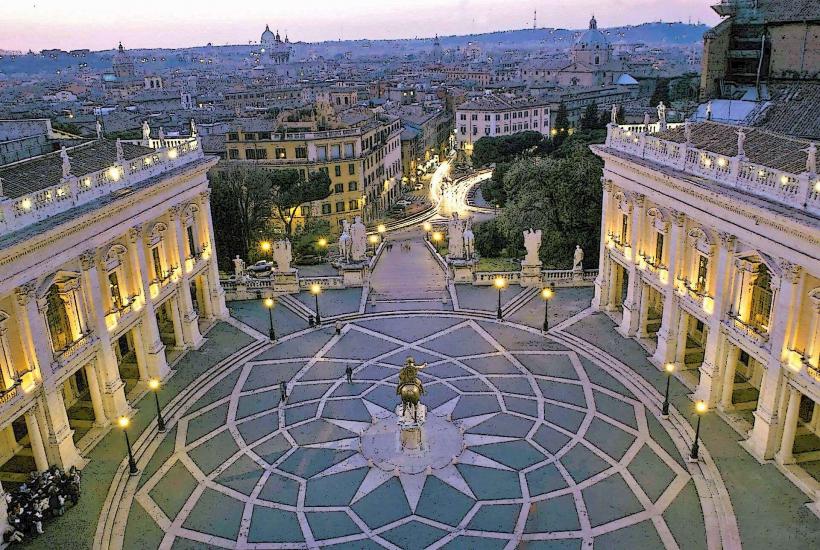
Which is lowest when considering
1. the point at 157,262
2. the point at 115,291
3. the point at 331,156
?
the point at 331,156

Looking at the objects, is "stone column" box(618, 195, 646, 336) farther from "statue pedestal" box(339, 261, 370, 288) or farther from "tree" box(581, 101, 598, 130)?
A: "tree" box(581, 101, 598, 130)

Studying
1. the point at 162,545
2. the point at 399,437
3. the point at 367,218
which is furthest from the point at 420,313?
the point at 367,218

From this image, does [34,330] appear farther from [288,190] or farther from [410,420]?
[288,190]

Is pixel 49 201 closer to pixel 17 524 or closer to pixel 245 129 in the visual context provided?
pixel 17 524

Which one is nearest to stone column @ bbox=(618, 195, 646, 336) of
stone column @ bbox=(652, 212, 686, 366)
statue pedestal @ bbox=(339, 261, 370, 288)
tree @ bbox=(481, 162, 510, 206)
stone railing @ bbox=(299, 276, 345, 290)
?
stone column @ bbox=(652, 212, 686, 366)

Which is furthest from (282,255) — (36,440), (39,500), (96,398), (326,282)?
(39,500)

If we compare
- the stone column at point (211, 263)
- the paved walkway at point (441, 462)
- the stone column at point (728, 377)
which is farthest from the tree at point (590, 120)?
the stone column at point (728, 377)

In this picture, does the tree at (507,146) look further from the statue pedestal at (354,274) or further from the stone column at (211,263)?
the stone column at (211,263)
